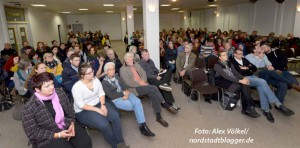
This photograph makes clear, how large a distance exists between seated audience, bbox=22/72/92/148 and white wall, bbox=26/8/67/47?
1061 centimetres

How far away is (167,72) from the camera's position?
15.5 feet

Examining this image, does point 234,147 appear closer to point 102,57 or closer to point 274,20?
point 102,57

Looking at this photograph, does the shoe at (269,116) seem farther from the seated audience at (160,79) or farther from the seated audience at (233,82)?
the seated audience at (160,79)

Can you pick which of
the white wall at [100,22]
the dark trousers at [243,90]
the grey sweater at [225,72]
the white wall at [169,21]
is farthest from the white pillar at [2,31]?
the white wall at [169,21]

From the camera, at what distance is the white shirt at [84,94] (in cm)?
275

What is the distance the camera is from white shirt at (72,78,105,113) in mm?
2752

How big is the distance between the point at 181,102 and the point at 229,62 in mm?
1368

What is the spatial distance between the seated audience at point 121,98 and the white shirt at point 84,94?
27 centimetres

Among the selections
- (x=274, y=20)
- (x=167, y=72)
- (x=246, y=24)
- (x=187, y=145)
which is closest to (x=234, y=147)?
(x=187, y=145)

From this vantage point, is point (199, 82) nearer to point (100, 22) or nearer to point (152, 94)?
point (152, 94)

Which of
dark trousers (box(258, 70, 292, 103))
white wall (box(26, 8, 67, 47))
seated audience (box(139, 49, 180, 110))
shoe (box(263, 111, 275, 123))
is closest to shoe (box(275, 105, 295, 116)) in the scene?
shoe (box(263, 111, 275, 123))

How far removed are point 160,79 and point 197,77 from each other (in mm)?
798

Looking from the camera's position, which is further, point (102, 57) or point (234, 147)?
point (102, 57)

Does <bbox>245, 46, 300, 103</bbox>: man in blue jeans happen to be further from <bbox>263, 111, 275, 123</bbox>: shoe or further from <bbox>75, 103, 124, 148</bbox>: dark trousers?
<bbox>75, 103, 124, 148</bbox>: dark trousers
